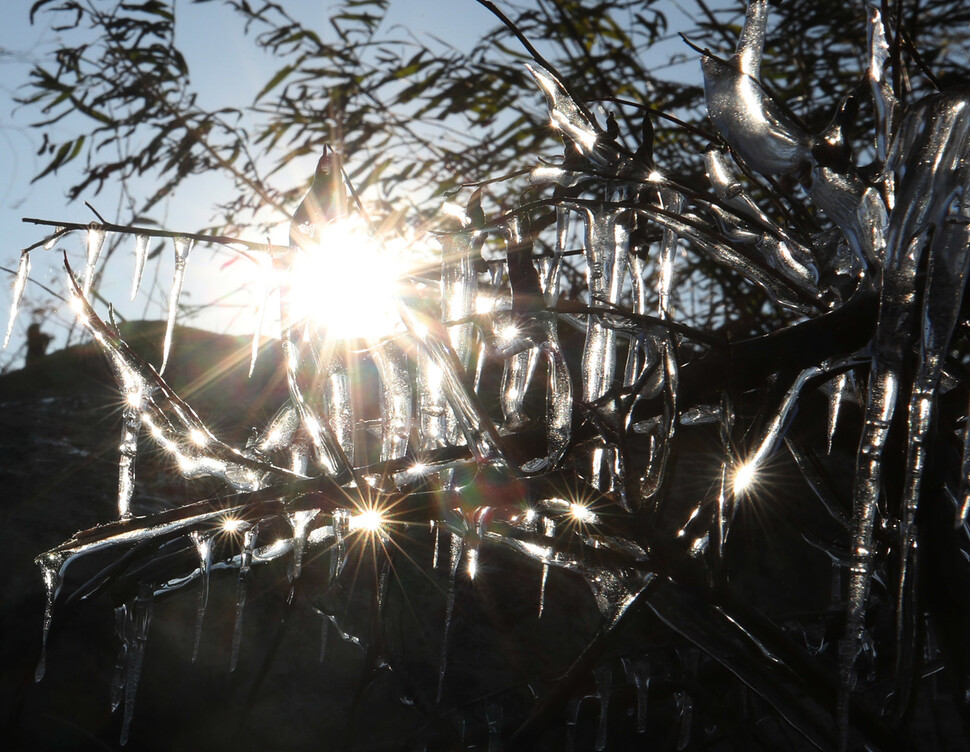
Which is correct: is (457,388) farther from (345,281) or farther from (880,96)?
(880,96)

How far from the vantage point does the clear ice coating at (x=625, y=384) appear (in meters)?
0.67

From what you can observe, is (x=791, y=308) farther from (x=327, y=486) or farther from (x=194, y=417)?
(x=194, y=417)

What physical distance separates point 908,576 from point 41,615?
171 cm

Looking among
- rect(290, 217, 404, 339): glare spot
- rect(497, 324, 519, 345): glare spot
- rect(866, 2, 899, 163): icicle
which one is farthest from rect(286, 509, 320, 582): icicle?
rect(866, 2, 899, 163): icicle

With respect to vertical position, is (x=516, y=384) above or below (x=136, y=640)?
above

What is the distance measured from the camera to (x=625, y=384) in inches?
33.6

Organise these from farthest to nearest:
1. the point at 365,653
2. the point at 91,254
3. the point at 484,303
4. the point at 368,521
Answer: the point at 365,653
the point at 91,254
the point at 484,303
the point at 368,521

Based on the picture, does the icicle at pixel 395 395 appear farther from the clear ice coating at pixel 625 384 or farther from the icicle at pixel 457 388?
the icicle at pixel 457 388

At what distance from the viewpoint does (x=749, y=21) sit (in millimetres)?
745

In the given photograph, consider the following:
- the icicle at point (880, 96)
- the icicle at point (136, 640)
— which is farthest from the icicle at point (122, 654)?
the icicle at point (880, 96)

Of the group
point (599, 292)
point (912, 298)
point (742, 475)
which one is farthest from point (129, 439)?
point (912, 298)

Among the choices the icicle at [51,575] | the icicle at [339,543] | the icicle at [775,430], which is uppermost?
the icicle at [775,430]

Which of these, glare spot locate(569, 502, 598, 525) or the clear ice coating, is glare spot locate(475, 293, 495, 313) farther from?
glare spot locate(569, 502, 598, 525)

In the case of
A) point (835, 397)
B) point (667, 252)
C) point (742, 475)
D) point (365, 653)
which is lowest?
point (365, 653)
